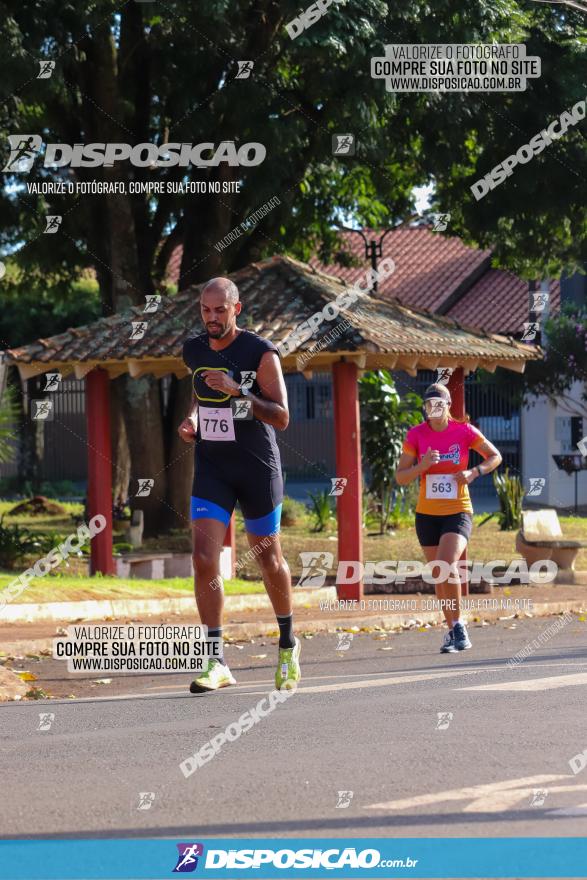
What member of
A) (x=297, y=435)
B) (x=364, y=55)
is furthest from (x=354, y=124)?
(x=297, y=435)

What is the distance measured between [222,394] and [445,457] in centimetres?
338

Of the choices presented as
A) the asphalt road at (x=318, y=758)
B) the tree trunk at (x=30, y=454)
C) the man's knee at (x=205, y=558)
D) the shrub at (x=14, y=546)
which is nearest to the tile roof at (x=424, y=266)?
the tree trunk at (x=30, y=454)

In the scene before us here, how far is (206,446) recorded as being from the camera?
854 centimetres

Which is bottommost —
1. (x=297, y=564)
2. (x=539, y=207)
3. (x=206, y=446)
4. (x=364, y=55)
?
(x=297, y=564)

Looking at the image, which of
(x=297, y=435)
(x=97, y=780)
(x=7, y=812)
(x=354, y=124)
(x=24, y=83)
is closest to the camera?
(x=7, y=812)

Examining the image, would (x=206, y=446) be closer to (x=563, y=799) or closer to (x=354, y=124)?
Answer: (x=563, y=799)

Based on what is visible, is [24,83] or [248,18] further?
[248,18]

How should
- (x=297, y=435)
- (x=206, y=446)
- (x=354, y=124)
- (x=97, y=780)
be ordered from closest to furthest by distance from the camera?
(x=97, y=780)
(x=206, y=446)
(x=354, y=124)
(x=297, y=435)

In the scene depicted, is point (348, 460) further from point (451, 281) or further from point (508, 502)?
point (451, 281)

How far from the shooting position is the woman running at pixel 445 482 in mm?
11297

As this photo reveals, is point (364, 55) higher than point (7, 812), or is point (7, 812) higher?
point (364, 55)

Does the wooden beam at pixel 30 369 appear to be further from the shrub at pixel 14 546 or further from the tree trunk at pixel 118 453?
the tree trunk at pixel 118 453

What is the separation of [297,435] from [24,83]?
77.8 feet

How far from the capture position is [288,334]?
1587 centimetres
